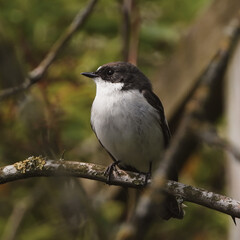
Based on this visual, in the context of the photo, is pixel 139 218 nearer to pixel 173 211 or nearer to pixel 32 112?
pixel 32 112

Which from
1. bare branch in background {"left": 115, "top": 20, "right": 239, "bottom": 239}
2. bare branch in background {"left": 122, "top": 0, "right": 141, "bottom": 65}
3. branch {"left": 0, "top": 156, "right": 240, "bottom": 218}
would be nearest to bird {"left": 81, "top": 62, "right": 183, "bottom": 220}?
bare branch in background {"left": 122, "top": 0, "right": 141, "bottom": 65}

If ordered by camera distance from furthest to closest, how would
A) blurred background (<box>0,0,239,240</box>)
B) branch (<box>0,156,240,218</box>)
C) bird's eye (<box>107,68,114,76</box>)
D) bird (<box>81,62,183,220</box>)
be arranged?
blurred background (<box>0,0,239,240</box>), bird's eye (<box>107,68,114,76</box>), bird (<box>81,62,183,220</box>), branch (<box>0,156,240,218</box>)

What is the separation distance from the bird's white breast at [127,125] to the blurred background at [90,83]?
Answer: 0.44 metres

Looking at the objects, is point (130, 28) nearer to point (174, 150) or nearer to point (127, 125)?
point (127, 125)

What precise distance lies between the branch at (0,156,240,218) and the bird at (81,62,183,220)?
2.06 feet

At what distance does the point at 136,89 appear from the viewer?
442cm

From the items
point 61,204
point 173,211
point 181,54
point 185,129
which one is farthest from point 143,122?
point 185,129

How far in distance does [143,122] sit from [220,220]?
1.64m

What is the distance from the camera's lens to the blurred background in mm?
4832

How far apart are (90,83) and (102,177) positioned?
2289mm

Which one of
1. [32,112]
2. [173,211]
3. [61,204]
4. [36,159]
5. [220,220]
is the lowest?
[220,220]

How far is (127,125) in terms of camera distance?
160 inches

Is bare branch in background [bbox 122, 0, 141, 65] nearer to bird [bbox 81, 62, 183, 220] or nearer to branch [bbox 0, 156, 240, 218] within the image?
bird [bbox 81, 62, 183, 220]

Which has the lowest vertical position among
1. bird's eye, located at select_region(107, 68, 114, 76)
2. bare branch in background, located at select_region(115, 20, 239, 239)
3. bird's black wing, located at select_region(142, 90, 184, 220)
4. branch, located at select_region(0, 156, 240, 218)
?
bird's black wing, located at select_region(142, 90, 184, 220)
